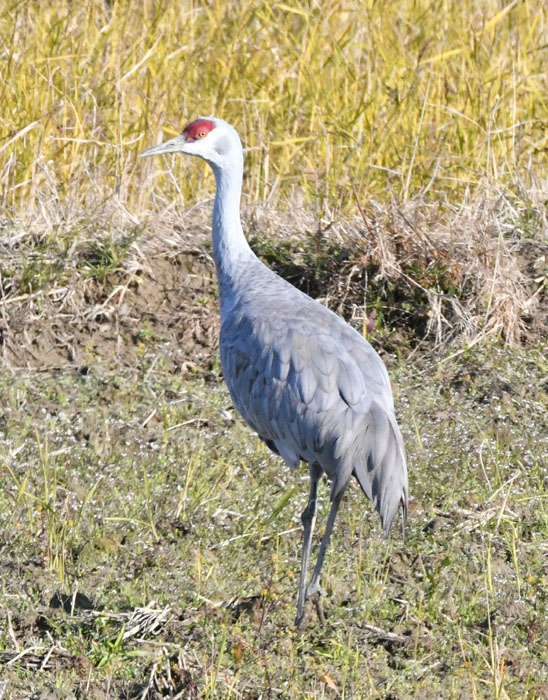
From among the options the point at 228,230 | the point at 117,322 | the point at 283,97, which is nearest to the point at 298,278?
the point at 117,322

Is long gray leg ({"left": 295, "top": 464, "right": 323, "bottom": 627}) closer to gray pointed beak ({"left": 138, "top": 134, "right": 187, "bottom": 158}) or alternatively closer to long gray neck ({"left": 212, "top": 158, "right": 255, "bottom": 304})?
long gray neck ({"left": 212, "top": 158, "right": 255, "bottom": 304})

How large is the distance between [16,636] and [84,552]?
50 cm

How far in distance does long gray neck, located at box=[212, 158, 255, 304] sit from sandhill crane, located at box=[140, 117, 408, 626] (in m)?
0.06

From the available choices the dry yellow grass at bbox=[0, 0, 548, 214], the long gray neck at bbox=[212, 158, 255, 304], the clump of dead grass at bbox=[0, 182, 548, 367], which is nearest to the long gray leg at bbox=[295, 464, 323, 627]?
the long gray neck at bbox=[212, 158, 255, 304]

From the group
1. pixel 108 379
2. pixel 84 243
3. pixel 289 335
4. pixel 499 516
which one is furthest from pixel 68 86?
pixel 499 516

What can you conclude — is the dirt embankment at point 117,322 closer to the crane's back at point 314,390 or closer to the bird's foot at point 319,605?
the crane's back at point 314,390

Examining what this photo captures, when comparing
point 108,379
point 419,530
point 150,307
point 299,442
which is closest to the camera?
point 299,442

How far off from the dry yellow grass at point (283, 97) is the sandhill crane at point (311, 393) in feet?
6.13

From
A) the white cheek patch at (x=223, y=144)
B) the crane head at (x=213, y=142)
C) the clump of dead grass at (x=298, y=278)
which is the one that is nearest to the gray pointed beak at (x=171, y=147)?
the crane head at (x=213, y=142)

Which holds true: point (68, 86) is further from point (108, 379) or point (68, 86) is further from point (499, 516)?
point (499, 516)

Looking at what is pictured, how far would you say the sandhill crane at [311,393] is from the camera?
11.4 feet

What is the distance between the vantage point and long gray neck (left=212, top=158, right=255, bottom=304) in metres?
4.31

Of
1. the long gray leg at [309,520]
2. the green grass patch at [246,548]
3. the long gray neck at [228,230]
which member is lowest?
the green grass patch at [246,548]

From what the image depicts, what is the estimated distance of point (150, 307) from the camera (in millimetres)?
5273
